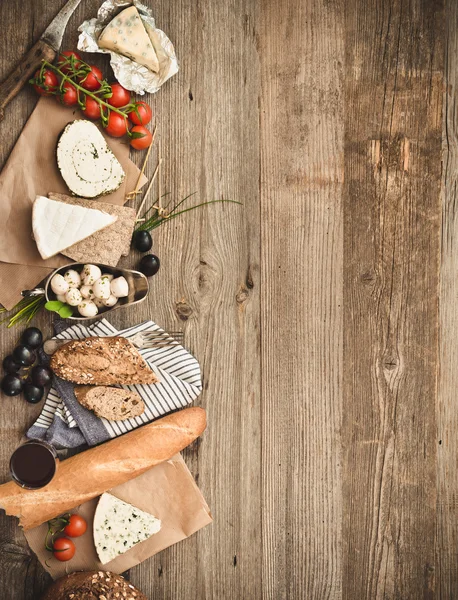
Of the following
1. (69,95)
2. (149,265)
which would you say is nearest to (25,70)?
(69,95)

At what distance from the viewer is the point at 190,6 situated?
1.68 meters

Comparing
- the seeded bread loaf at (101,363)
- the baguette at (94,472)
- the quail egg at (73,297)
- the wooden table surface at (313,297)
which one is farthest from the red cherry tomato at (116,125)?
the baguette at (94,472)

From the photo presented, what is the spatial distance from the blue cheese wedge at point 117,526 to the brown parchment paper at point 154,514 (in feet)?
0.10

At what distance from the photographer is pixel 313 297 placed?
1.74 m

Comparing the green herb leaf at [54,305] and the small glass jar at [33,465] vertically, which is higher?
the green herb leaf at [54,305]

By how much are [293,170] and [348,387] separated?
759mm

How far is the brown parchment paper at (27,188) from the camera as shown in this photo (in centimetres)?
158

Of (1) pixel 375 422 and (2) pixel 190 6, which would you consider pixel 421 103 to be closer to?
(2) pixel 190 6

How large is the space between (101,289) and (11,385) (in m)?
0.42

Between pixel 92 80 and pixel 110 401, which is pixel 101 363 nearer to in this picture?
pixel 110 401

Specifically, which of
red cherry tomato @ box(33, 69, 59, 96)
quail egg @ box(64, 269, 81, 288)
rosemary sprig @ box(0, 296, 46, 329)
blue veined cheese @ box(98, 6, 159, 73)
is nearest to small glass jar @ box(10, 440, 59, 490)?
rosemary sprig @ box(0, 296, 46, 329)

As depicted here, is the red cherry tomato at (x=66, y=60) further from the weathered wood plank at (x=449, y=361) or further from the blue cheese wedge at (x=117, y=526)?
the blue cheese wedge at (x=117, y=526)

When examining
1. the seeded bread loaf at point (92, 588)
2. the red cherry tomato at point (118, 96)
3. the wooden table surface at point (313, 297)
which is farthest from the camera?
the wooden table surface at point (313, 297)

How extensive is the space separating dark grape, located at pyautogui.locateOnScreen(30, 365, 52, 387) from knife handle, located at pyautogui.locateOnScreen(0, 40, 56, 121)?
79cm
